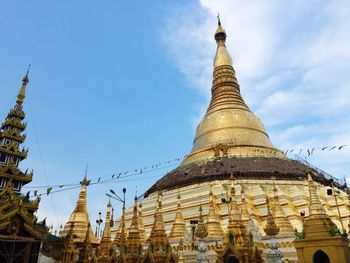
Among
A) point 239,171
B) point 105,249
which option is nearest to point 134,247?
point 105,249

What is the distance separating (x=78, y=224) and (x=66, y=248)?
5.45 meters

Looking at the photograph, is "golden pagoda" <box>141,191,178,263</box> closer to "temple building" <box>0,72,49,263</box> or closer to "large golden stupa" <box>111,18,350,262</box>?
"large golden stupa" <box>111,18,350,262</box>

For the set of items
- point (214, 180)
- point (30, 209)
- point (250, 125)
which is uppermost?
point (250, 125)

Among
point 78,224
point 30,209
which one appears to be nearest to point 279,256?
point 30,209

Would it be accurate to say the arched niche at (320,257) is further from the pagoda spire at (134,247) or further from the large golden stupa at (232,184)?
the pagoda spire at (134,247)

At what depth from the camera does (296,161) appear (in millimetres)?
35750

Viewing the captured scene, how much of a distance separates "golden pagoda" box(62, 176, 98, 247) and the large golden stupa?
249 cm

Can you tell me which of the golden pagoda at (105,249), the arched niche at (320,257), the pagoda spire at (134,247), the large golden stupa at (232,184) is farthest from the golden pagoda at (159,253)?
the arched niche at (320,257)

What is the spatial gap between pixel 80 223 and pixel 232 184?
589 inches

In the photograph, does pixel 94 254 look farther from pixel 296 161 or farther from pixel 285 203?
pixel 296 161

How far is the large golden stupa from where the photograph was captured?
21.2 meters

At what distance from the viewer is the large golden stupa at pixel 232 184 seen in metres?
21.2

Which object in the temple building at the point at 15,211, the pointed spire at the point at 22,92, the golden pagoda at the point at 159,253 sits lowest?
the golden pagoda at the point at 159,253

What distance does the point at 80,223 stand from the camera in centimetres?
2967
